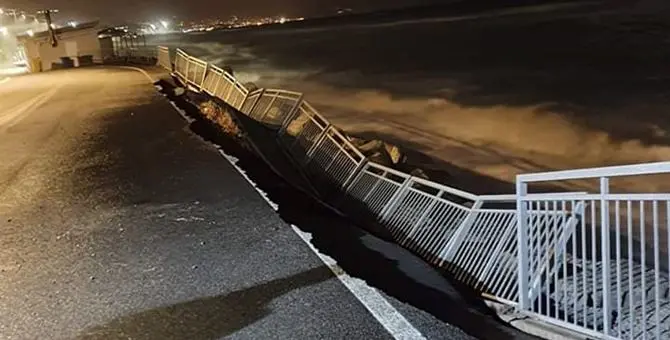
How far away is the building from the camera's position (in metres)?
56.3

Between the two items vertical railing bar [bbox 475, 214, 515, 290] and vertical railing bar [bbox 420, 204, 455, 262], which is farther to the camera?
vertical railing bar [bbox 420, 204, 455, 262]

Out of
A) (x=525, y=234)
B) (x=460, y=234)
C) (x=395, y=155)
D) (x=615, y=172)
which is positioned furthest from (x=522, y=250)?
(x=395, y=155)

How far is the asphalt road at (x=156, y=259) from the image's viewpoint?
17.7 ft

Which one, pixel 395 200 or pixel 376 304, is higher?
pixel 376 304

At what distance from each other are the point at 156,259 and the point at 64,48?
5945cm

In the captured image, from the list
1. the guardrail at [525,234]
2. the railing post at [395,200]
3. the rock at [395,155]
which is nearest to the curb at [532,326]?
the guardrail at [525,234]

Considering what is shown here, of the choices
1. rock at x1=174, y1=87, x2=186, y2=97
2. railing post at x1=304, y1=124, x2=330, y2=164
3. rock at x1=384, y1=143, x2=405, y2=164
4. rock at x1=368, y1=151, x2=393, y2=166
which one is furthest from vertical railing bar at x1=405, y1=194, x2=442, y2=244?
rock at x1=174, y1=87, x2=186, y2=97

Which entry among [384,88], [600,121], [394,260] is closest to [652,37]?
[384,88]

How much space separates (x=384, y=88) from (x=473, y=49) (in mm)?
34972

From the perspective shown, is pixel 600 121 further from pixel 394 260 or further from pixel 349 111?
pixel 394 260

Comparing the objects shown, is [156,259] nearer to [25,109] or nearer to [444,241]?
[444,241]

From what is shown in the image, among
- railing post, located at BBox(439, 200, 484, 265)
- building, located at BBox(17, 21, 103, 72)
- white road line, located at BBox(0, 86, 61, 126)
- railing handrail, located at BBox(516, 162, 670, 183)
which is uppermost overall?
railing handrail, located at BBox(516, 162, 670, 183)

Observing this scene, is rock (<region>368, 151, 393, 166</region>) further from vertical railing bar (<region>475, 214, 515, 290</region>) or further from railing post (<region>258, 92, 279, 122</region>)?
vertical railing bar (<region>475, 214, 515, 290</region>)

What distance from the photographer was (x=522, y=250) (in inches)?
242
